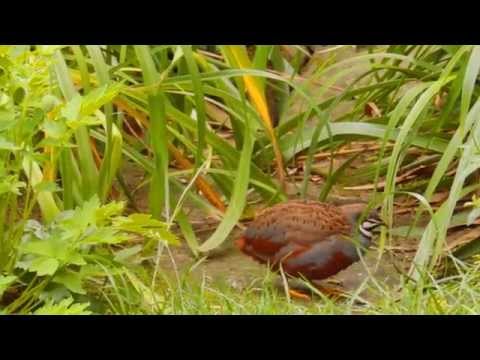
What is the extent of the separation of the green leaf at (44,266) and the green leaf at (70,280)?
0.10 meters

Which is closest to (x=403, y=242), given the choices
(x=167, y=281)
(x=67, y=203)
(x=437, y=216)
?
(x=437, y=216)

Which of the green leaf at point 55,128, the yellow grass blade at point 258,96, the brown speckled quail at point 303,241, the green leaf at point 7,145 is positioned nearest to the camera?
the green leaf at point 7,145

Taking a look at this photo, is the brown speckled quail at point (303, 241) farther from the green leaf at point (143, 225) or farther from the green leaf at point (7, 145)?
the green leaf at point (7, 145)

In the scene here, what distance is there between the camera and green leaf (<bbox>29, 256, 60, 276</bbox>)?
2979 millimetres

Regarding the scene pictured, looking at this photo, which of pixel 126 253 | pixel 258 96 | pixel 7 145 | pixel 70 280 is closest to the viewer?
pixel 7 145

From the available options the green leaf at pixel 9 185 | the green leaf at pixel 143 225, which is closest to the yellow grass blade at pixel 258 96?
the green leaf at pixel 143 225

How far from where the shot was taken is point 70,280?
10.3ft

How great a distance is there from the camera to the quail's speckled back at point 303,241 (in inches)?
146

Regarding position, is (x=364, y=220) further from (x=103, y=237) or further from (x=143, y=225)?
(x=103, y=237)

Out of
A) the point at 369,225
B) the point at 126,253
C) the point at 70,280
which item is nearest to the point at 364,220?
the point at 369,225

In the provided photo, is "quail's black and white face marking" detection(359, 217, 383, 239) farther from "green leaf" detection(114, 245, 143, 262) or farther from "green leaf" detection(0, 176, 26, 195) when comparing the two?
"green leaf" detection(0, 176, 26, 195)

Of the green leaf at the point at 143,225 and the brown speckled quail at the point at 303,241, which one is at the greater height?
the green leaf at the point at 143,225

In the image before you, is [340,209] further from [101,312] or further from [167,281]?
[101,312]

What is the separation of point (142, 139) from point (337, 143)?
80 cm
